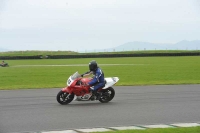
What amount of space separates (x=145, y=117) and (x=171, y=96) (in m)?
5.11

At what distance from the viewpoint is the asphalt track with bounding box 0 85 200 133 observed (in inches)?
382

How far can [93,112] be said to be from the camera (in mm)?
11633

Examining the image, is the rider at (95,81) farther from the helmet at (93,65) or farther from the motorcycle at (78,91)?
the motorcycle at (78,91)

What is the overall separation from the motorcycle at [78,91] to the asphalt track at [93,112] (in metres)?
0.23

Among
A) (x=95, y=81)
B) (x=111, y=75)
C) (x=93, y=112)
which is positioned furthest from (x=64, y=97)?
(x=111, y=75)

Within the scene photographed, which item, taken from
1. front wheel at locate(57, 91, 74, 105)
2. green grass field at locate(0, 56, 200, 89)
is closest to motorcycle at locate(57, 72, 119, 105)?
front wheel at locate(57, 91, 74, 105)

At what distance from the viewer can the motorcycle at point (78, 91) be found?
13.3 meters

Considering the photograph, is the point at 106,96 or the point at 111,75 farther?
the point at 111,75

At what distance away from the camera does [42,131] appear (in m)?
8.70

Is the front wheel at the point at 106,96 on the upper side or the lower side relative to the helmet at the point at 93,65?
lower

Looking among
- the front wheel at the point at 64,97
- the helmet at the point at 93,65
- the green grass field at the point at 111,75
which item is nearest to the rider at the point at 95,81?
the helmet at the point at 93,65

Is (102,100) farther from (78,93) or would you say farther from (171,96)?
(171,96)

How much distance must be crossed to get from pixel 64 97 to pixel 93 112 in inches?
79.4

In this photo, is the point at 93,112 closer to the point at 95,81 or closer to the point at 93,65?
the point at 95,81
